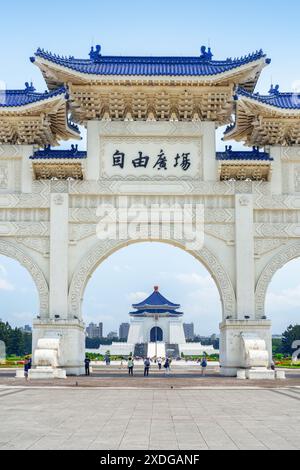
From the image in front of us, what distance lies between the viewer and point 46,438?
25.0 feet

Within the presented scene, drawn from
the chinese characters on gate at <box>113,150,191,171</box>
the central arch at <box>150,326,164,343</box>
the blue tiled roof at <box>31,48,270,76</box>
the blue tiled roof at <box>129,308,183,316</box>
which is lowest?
the central arch at <box>150,326,164,343</box>

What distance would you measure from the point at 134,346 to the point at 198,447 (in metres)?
55.2

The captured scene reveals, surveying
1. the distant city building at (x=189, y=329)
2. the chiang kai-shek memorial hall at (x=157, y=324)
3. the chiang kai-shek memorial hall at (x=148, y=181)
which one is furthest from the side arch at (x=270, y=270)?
the distant city building at (x=189, y=329)

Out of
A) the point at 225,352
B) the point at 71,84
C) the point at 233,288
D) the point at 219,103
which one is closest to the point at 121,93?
the point at 71,84

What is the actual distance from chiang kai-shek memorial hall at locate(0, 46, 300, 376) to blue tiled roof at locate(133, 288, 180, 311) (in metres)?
44.9

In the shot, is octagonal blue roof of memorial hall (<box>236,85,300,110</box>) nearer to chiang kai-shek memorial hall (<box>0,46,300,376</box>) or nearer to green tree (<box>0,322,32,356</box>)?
chiang kai-shek memorial hall (<box>0,46,300,376</box>)

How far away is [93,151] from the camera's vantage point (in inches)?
832

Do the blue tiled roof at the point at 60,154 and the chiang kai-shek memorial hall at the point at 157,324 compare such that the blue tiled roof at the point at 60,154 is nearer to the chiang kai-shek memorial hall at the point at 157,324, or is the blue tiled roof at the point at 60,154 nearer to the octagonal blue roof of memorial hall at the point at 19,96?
the octagonal blue roof of memorial hall at the point at 19,96

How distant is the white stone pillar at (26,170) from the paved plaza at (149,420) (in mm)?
A: 7837

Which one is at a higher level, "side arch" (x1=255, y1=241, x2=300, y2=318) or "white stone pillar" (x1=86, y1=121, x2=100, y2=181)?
"white stone pillar" (x1=86, y1=121, x2=100, y2=181)

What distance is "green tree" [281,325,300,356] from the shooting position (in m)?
55.2

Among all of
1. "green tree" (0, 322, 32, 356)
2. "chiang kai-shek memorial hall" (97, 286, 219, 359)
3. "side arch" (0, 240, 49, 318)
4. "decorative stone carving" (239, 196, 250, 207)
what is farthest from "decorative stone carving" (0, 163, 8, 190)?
"chiang kai-shek memorial hall" (97, 286, 219, 359)

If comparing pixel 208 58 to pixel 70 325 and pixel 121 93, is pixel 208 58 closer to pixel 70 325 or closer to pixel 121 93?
pixel 121 93

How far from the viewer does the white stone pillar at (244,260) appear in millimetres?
20594
